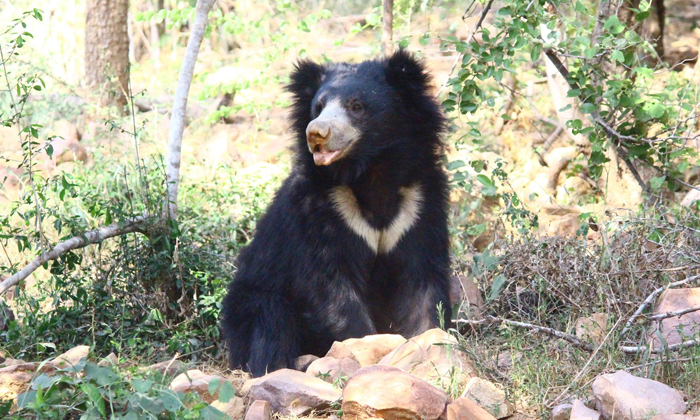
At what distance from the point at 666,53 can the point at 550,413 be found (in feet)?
21.7

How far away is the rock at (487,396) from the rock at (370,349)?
2.17 ft

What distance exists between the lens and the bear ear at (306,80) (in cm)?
394

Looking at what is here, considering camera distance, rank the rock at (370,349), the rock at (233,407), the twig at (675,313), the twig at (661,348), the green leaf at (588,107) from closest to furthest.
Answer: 1. the rock at (233,407)
2. the twig at (661,348)
3. the twig at (675,313)
4. the rock at (370,349)
5. the green leaf at (588,107)

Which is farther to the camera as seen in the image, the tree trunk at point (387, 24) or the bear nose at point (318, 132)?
the tree trunk at point (387, 24)

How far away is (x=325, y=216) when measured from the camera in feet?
11.9

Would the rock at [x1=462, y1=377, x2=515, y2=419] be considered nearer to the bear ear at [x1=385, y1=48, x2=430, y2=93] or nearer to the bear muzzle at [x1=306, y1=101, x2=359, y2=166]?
the bear muzzle at [x1=306, y1=101, x2=359, y2=166]

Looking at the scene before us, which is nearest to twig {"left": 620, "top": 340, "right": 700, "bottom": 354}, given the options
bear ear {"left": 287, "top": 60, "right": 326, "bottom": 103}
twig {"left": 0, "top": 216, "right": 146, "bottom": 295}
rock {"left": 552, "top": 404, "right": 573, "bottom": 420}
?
rock {"left": 552, "top": 404, "right": 573, "bottom": 420}

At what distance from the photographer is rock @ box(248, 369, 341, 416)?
2.60m

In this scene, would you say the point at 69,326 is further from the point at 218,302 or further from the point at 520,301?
the point at 520,301

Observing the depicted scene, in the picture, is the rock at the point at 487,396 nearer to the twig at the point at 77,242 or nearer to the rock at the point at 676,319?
the rock at the point at 676,319

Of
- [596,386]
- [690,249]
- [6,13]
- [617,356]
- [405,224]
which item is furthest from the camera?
[6,13]

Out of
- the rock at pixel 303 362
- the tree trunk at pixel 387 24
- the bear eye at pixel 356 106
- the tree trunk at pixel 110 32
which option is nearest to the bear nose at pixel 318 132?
the bear eye at pixel 356 106

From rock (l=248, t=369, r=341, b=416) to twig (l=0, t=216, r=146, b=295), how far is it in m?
1.34

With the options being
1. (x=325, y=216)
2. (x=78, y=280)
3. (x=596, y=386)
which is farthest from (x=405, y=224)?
(x=78, y=280)
